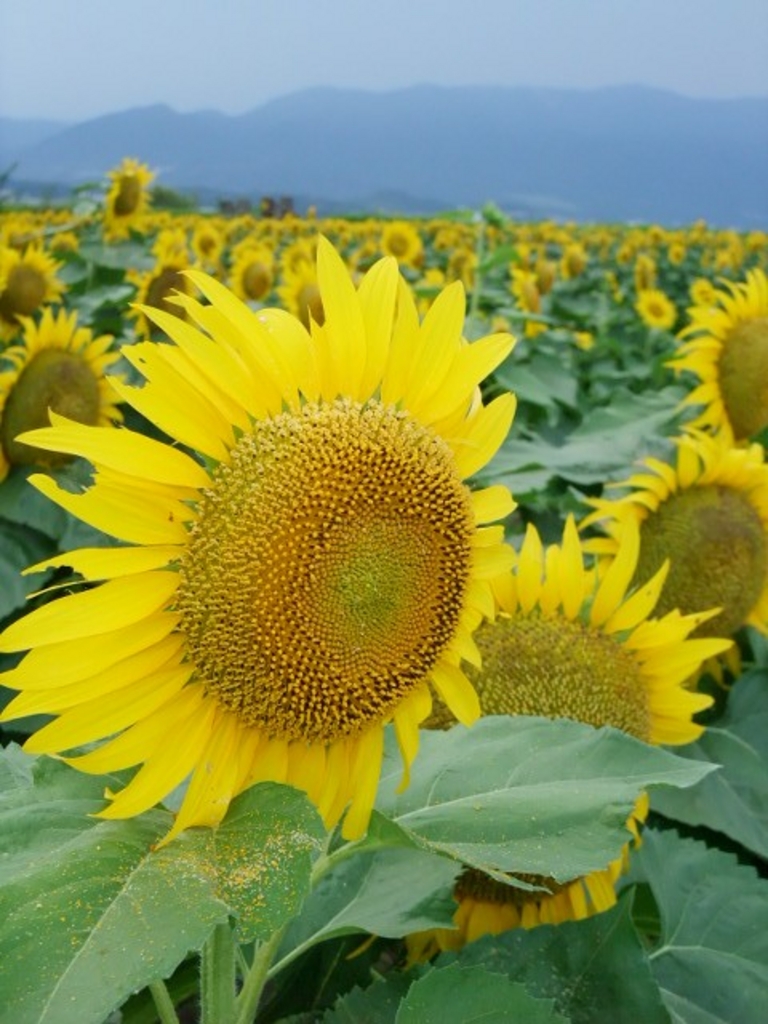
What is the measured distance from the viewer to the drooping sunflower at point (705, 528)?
205 centimetres

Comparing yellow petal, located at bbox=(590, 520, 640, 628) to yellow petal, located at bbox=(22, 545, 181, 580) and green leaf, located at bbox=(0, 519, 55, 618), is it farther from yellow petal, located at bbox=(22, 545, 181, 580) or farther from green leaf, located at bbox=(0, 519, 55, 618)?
green leaf, located at bbox=(0, 519, 55, 618)

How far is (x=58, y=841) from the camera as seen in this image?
889 mm

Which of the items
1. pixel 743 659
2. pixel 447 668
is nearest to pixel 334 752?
pixel 447 668

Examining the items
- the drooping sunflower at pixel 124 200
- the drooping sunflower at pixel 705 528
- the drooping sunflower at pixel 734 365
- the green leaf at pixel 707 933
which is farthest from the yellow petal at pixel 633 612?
the drooping sunflower at pixel 124 200

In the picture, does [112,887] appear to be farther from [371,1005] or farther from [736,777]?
[736,777]

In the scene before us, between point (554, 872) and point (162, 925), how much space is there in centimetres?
33

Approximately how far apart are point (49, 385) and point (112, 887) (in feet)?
7.28

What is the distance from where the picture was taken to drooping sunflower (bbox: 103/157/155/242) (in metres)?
5.09

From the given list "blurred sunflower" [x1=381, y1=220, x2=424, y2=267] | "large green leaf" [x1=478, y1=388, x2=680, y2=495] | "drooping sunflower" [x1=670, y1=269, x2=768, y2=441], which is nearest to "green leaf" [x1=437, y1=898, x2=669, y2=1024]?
"large green leaf" [x1=478, y1=388, x2=680, y2=495]

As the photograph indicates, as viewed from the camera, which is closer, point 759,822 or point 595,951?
point 595,951

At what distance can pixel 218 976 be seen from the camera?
102 cm

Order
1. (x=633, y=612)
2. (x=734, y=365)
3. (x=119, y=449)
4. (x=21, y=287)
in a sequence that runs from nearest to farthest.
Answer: (x=119, y=449) < (x=633, y=612) < (x=734, y=365) < (x=21, y=287)

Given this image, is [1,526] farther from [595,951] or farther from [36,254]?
[595,951]

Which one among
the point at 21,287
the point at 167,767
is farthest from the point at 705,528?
the point at 21,287
